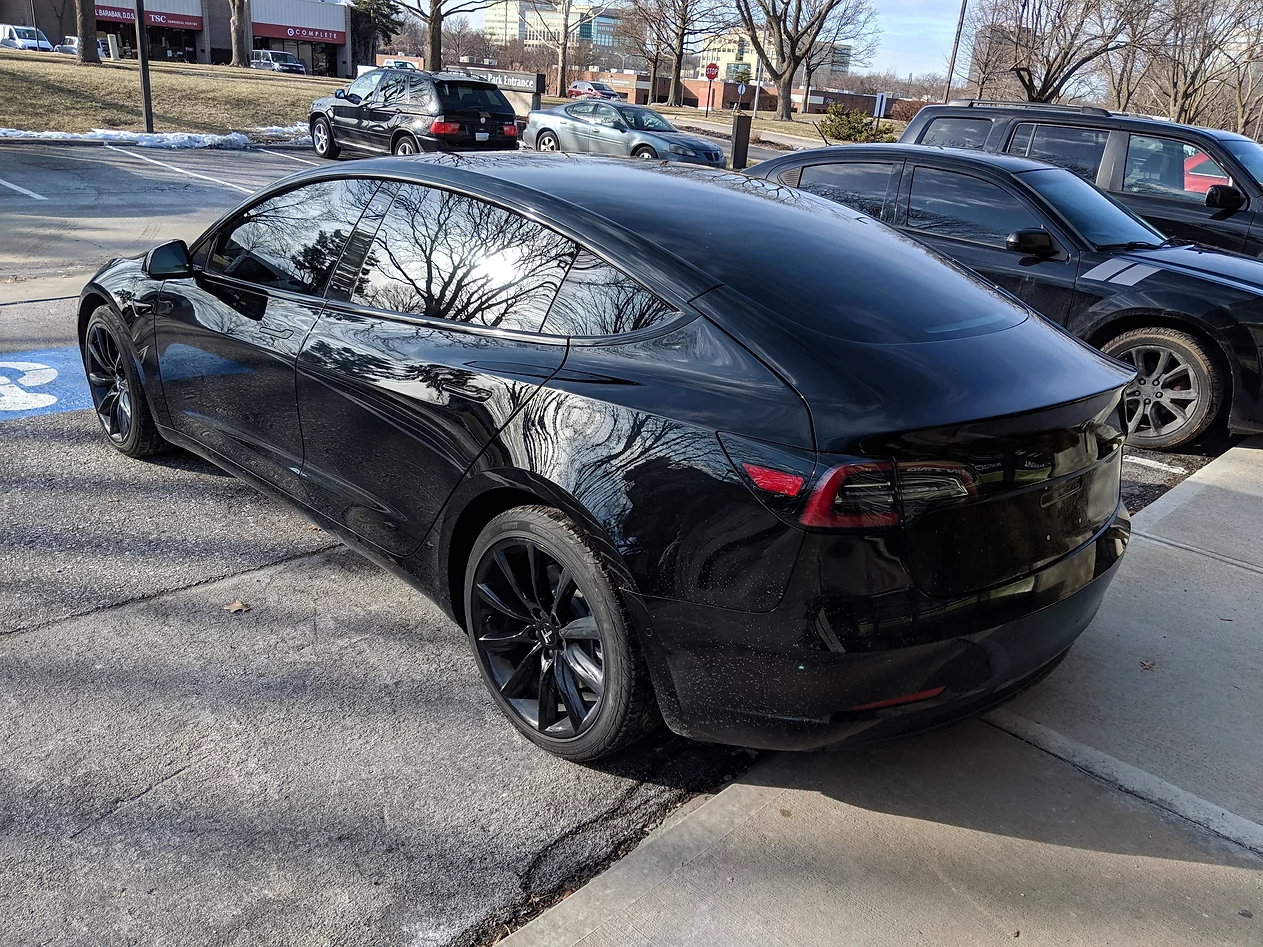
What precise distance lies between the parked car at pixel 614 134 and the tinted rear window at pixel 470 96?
269 centimetres

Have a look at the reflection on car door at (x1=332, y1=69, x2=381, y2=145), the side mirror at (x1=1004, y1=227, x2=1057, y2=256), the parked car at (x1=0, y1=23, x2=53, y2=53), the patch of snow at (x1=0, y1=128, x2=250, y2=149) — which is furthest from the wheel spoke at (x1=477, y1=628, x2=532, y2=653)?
the parked car at (x1=0, y1=23, x2=53, y2=53)

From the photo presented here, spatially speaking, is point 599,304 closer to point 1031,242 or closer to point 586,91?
point 1031,242

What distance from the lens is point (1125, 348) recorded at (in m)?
6.07

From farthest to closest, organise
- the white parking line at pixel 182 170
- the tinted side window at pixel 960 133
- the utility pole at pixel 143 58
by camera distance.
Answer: the utility pole at pixel 143 58, the white parking line at pixel 182 170, the tinted side window at pixel 960 133

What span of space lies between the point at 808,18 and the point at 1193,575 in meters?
50.0

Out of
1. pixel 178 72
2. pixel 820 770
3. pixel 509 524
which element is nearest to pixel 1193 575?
pixel 820 770

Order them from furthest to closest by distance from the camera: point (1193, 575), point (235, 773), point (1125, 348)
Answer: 1. point (1125, 348)
2. point (1193, 575)
3. point (235, 773)

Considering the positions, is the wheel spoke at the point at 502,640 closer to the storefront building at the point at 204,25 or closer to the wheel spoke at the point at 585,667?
the wheel spoke at the point at 585,667

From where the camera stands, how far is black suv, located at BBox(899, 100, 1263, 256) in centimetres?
778

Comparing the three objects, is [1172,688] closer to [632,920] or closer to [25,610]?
[632,920]

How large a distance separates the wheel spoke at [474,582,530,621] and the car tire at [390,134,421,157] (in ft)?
51.0

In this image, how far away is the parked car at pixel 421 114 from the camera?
17.2 m

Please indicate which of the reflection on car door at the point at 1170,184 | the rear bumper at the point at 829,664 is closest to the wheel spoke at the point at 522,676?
the rear bumper at the point at 829,664

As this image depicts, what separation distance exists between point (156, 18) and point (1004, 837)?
7198 cm
